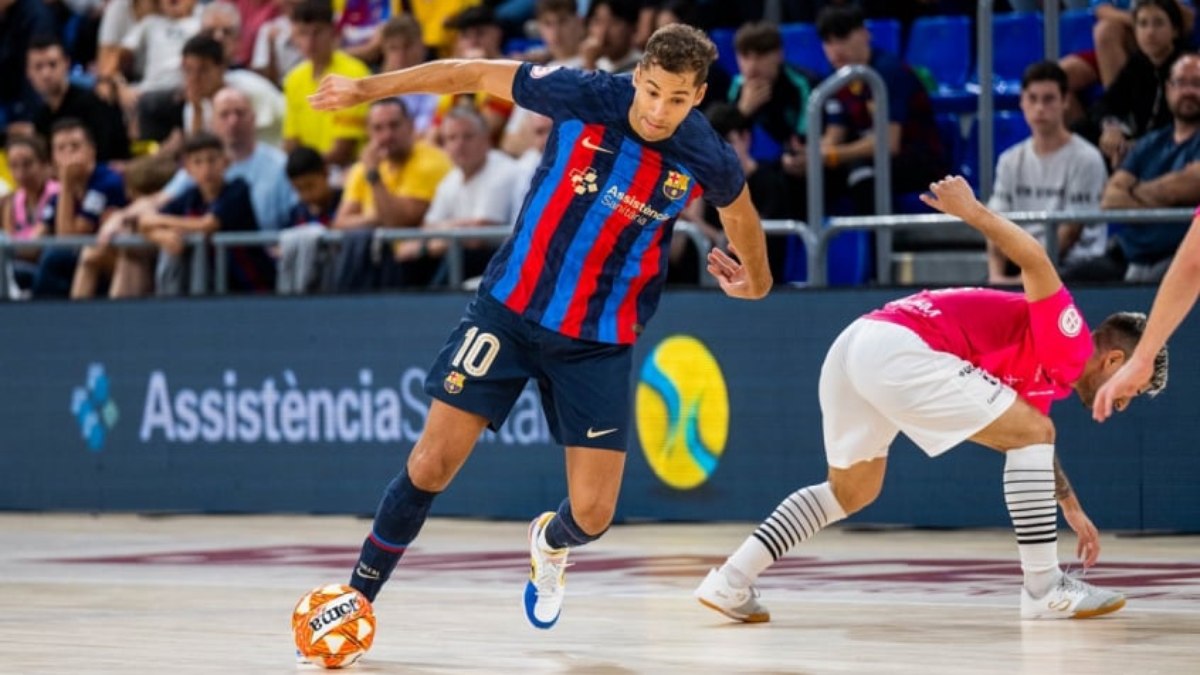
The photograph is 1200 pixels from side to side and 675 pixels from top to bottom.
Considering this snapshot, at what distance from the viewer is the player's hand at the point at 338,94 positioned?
7.96 meters

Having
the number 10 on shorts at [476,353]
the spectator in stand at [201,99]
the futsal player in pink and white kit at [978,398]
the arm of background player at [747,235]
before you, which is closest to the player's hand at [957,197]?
the futsal player in pink and white kit at [978,398]

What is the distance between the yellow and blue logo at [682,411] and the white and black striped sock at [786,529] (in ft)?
15.5

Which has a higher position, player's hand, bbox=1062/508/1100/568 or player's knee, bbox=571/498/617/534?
player's knee, bbox=571/498/617/534

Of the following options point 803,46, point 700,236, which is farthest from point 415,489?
point 803,46

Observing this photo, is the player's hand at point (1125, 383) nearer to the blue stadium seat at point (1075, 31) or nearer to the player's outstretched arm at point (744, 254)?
the player's outstretched arm at point (744, 254)

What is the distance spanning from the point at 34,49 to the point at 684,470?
25.6 feet

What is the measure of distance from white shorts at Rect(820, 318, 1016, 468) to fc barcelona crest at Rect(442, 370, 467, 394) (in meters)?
1.73

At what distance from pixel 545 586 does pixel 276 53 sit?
1108 centimetres

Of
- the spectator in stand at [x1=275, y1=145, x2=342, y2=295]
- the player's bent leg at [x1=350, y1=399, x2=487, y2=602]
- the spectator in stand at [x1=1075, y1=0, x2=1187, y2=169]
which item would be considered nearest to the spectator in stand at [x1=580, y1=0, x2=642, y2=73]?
the spectator in stand at [x1=275, y1=145, x2=342, y2=295]

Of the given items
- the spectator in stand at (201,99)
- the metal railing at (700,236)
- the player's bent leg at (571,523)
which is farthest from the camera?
the spectator in stand at (201,99)

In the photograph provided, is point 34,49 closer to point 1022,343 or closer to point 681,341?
point 681,341

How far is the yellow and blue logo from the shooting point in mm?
13945

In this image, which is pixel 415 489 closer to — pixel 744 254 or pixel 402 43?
pixel 744 254

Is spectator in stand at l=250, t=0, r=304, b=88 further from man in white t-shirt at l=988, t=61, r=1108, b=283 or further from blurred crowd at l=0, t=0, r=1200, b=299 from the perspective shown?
man in white t-shirt at l=988, t=61, r=1108, b=283
